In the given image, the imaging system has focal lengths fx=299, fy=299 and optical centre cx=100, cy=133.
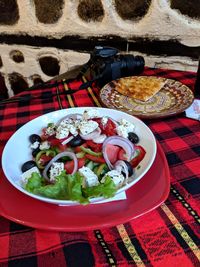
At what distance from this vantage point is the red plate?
56 cm

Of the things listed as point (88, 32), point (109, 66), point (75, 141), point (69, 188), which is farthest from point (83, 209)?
point (88, 32)

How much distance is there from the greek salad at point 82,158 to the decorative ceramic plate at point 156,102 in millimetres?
195

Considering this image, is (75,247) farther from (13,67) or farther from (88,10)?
(13,67)

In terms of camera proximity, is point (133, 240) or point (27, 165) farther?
point (27, 165)

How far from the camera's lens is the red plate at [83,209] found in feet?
1.84

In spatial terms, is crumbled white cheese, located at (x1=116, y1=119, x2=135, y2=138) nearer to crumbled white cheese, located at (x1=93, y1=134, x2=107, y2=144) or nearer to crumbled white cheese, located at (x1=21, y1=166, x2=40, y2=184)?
crumbled white cheese, located at (x1=93, y1=134, x2=107, y2=144)

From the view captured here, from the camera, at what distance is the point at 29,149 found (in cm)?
74

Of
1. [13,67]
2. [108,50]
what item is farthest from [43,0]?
[108,50]

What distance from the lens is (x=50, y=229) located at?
0.55 m

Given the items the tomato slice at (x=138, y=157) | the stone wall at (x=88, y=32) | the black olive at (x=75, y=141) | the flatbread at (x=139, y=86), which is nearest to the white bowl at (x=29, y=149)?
the tomato slice at (x=138, y=157)

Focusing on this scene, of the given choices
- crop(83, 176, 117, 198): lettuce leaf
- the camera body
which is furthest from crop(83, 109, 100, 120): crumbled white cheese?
the camera body

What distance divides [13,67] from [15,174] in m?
1.37

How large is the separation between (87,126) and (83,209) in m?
0.20

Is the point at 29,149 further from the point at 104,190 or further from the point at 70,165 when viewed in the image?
the point at 104,190
